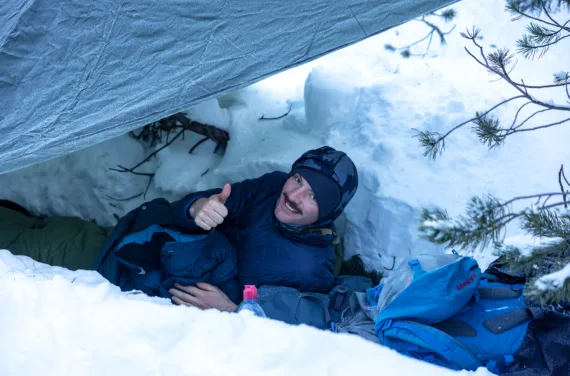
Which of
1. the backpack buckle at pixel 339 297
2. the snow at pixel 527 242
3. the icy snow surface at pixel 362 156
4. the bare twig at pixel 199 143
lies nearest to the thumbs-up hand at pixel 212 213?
the backpack buckle at pixel 339 297

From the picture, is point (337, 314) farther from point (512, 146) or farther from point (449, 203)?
point (512, 146)

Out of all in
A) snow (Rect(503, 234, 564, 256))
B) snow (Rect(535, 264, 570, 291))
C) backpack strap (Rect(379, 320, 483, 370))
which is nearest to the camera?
snow (Rect(535, 264, 570, 291))

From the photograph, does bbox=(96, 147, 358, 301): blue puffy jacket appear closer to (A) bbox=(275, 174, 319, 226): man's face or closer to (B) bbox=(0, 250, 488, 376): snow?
(A) bbox=(275, 174, 319, 226): man's face

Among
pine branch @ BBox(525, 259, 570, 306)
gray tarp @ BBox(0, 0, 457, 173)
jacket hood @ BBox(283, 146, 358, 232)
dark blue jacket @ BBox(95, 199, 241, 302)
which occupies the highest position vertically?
gray tarp @ BBox(0, 0, 457, 173)

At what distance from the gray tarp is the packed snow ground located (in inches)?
22.1

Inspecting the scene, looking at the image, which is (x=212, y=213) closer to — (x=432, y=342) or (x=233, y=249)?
(x=233, y=249)

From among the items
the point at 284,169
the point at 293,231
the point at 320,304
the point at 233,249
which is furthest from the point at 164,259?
the point at 284,169

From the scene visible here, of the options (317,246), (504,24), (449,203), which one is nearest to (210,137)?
(317,246)

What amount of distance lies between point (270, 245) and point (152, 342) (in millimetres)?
1248

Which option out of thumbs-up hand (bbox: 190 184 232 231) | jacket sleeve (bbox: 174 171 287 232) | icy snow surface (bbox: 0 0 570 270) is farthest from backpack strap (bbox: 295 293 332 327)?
icy snow surface (bbox: 0 0 570 270)

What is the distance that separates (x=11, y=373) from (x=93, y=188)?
2.43 m

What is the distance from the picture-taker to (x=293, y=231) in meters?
2.58

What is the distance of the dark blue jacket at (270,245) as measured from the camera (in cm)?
254

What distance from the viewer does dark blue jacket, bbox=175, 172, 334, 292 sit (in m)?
2.54
